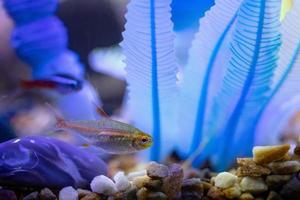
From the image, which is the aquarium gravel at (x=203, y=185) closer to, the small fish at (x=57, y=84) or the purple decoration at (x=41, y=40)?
the small fish at (x=57, y=84)


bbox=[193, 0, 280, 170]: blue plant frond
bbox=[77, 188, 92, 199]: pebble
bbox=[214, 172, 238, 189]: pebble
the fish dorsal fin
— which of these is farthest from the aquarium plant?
bbox=[77, 188, 92, 199]: pebble

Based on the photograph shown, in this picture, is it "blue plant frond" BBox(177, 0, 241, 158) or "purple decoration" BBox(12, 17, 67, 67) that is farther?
"purple decoration" BBox(12, 17, 67, 67)

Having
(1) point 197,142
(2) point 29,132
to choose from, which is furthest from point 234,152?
(2) point 29,132

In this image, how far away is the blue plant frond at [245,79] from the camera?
1562 millimetres

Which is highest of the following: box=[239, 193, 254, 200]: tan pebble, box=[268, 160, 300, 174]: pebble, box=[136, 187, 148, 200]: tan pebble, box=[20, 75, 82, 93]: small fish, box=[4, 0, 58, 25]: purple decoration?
box=[4, 0, 58, 25]: purple decoration

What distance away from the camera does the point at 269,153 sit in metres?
1.53

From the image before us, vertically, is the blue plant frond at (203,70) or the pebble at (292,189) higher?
the blue plant frond at (203,70)

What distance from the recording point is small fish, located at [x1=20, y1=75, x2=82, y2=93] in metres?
2.09

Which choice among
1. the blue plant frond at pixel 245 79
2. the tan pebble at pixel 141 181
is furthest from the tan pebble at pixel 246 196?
the blue plant frond at pixel 245 79

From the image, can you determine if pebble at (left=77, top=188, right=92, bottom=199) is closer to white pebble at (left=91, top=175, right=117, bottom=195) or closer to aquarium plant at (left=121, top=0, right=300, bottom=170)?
white pebble at (left=91, top=175, right=117, bottom=195)

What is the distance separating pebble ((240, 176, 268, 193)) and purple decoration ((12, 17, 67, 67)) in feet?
3.85

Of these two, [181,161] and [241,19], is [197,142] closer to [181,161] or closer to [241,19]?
[181,161]

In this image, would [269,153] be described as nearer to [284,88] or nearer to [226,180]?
[226,180]

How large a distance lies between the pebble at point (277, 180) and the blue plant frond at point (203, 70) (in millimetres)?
527
